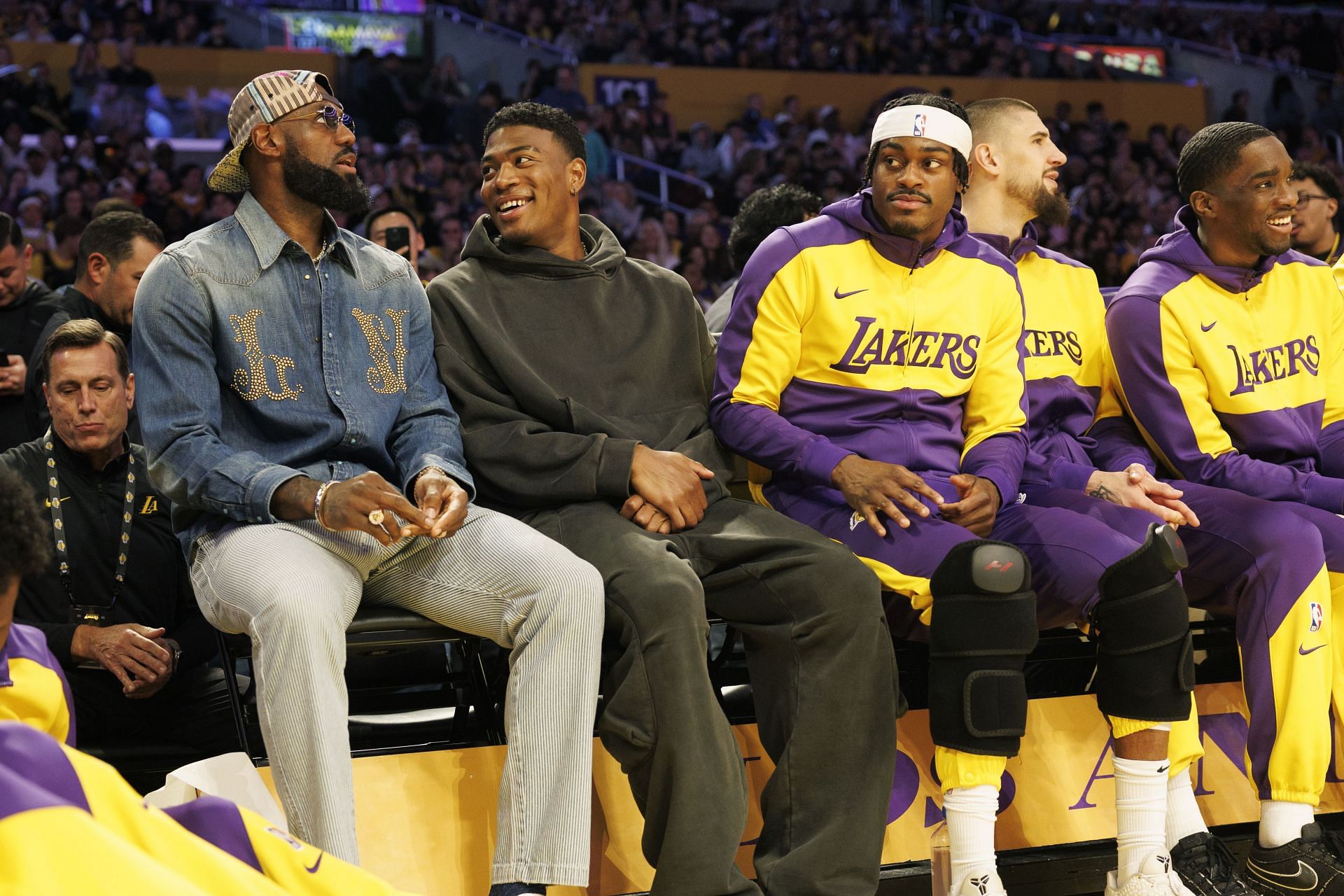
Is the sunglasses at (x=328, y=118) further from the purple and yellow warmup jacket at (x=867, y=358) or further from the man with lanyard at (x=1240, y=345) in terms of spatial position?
the man with lanyard at (x=1240, y=345)

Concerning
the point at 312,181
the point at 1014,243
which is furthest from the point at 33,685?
the point at 1014,243

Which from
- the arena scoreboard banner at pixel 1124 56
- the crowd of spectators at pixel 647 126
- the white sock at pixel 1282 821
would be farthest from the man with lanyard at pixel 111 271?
the arena scoreboard banner at pixel 1124 56

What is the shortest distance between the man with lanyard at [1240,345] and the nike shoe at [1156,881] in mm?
852

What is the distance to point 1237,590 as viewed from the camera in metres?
3.38

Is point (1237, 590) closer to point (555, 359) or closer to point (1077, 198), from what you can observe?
point (555, 359)

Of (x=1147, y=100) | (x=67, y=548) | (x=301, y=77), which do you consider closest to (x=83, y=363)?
(x=67, y=548)

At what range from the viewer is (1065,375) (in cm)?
386

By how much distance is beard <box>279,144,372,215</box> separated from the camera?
3.28 m

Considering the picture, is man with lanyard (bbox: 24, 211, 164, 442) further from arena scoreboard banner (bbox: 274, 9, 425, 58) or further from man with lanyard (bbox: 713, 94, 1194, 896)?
arena scoreboard banner (bbox: 274, 9, 425, 58)

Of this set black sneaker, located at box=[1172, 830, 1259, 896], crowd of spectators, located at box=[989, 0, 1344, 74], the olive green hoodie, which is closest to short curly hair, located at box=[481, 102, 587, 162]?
the olive green hoodie

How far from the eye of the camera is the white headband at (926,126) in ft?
11.5

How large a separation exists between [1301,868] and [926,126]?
2012mm

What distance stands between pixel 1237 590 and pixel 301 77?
2.67 meters

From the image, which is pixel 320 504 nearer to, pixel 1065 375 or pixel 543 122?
pixel 543 122
